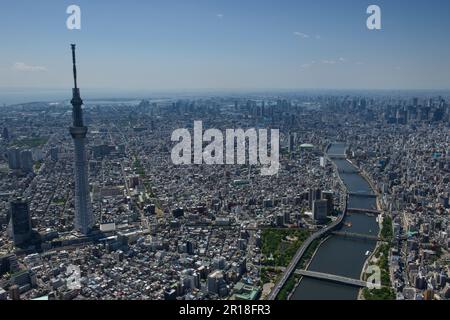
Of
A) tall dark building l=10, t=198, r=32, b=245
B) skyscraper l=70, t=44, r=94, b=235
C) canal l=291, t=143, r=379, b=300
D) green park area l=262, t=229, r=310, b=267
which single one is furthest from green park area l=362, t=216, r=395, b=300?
tall dark building l=10, t=198, r=32, b=245

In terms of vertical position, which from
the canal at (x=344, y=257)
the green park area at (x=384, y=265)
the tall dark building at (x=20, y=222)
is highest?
the tall dark building at (x=20, y=222)

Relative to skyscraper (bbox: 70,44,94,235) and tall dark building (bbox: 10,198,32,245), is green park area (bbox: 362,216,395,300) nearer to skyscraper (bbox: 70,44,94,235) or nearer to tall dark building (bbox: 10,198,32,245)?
skyscraper (bbox: 70,44,94,235)

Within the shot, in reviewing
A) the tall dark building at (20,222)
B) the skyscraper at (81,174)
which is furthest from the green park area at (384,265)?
the tall dark building at (20,222)

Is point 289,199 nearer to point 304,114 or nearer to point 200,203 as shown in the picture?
point 200,203

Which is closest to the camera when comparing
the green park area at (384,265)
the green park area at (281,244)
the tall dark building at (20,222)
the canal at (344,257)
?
the green park area at (384,265)

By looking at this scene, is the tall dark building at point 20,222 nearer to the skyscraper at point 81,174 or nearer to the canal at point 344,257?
the skyscraper at point 81,174

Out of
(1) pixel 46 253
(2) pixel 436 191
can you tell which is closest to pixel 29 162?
(1) pixel 46 253

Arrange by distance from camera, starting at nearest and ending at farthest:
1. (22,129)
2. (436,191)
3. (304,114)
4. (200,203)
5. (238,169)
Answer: (200,203)
(436,191)
(238,169)
(22,129)
(304,114)
